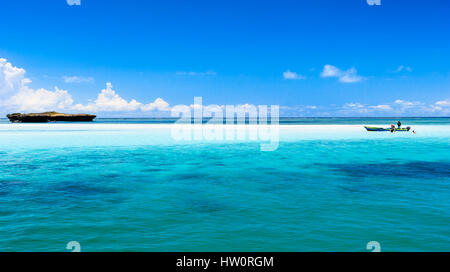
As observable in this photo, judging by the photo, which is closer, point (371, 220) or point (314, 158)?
point (371, 220)

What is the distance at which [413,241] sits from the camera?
377 inches

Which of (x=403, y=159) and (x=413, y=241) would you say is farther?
(x=403, y=159)

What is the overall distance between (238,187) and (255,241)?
686cm

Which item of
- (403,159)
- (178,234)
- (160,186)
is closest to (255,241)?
(178,234)

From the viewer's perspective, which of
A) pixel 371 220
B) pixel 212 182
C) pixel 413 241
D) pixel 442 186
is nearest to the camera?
pixel 413 241

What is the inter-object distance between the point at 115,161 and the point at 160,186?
10265 mm

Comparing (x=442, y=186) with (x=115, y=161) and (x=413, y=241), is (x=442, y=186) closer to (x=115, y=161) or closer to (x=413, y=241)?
(x=413, y=241)

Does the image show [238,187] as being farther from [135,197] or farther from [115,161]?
[115,161]
